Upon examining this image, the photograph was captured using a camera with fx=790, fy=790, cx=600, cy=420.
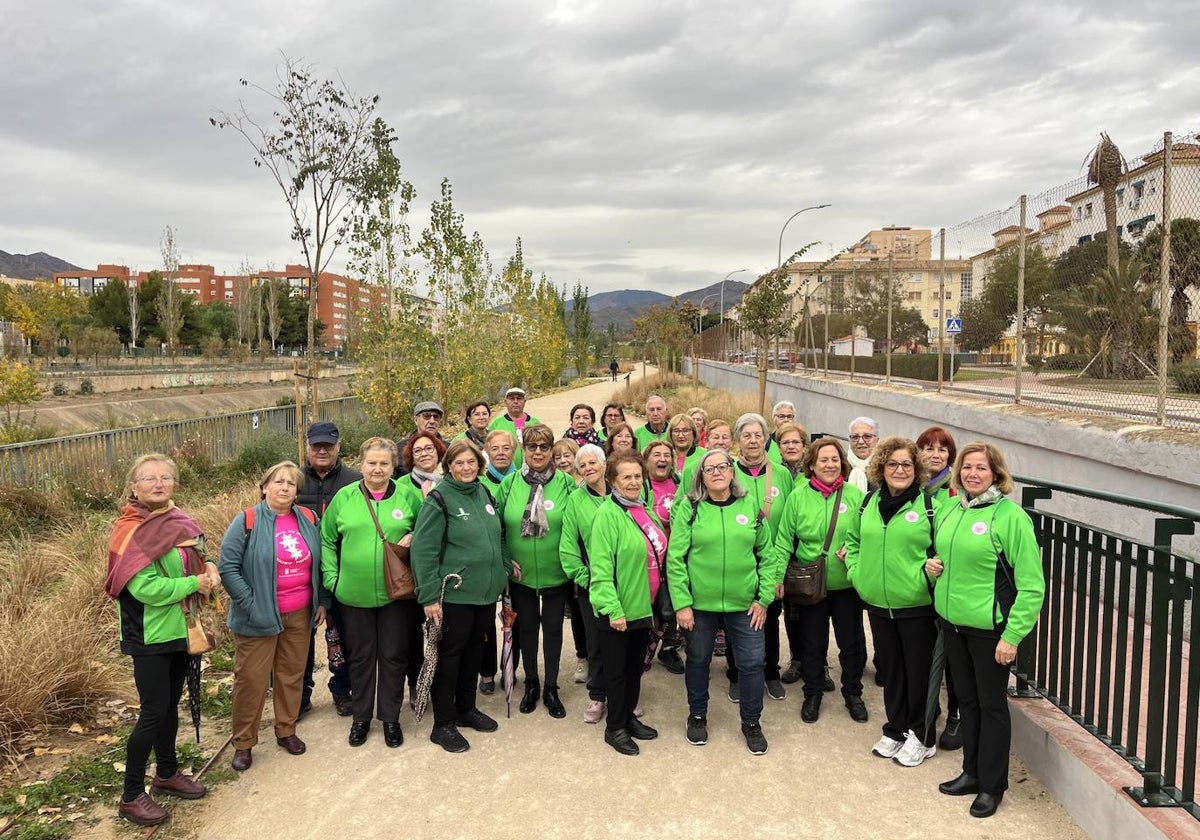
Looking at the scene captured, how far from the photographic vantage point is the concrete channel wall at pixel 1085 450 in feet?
17.7

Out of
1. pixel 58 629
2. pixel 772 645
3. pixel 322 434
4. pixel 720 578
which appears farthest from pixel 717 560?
pixel 58 629

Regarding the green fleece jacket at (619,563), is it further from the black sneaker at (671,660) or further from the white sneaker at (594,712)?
the black sneaker at (671,660)

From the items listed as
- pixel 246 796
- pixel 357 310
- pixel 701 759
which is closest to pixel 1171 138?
pixel 701 759

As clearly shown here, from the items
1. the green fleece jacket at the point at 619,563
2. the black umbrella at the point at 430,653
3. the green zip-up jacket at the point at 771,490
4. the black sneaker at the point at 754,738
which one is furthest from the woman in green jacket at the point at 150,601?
the green zip-up jacket at the point at 771,490

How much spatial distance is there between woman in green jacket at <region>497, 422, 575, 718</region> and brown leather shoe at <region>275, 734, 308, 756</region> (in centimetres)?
124

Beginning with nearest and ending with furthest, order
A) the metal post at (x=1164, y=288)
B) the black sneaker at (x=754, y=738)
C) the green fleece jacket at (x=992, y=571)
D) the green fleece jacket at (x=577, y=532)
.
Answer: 1. the green fleece jacket at (x=992, y=571)
2. the black sneaker at (x=754, y=738)
3. the green fleece jacket at (x=577, y=532)
4. the metal post at (x=1164, y=288)

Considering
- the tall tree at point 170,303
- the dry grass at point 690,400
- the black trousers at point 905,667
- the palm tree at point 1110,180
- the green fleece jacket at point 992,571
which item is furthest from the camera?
the tall tree at point 170,303

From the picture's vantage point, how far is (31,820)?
11.7 ft

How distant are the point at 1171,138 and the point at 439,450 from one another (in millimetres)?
5729

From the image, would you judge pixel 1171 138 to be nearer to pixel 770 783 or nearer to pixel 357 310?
pixel 770 783

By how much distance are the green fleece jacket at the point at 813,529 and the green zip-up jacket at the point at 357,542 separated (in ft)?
6.99

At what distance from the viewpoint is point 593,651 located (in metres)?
4.64

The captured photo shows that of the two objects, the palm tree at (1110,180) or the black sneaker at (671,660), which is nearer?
the black sneaker at (671,660)

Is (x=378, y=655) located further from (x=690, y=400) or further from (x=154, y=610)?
(x=690, y=400)
